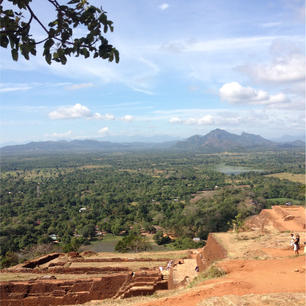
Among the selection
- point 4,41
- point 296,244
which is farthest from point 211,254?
point 4,41

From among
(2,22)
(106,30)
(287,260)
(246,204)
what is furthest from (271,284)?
(246,204)

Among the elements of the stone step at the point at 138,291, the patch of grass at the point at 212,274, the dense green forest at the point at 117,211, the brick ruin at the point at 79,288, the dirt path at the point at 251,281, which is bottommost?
the dense green forest at the point at 117,211

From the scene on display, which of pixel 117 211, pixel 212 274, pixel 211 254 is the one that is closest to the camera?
pixel 212 274

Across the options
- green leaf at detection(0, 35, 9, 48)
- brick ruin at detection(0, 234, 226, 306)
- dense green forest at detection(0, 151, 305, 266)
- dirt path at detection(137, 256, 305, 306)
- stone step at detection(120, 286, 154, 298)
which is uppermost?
green leaf at detection(0, 35, 9, 48)

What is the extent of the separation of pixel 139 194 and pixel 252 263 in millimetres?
50690

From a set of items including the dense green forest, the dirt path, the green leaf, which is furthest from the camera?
the dense green forest

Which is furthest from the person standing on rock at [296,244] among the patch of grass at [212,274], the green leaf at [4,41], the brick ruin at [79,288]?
the green leaf at [4,41]

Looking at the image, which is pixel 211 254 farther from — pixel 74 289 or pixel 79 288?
pixel 74 289

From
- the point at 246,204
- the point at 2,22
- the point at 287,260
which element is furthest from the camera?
the point at 246,204

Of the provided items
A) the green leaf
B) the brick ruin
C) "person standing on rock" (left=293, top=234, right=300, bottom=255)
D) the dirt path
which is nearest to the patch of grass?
the dirt path

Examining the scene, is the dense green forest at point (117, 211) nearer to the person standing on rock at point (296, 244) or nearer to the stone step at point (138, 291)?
the person standing on rock at point (296, 244)

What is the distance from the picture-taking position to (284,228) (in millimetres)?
17484

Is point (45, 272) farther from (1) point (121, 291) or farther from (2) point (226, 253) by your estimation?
(2) point (226, 253)

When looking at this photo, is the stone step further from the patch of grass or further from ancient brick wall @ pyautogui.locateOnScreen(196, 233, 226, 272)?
ancient brick wall @ pyautogui.locateOnScreen(196, 233, 226, 272)
